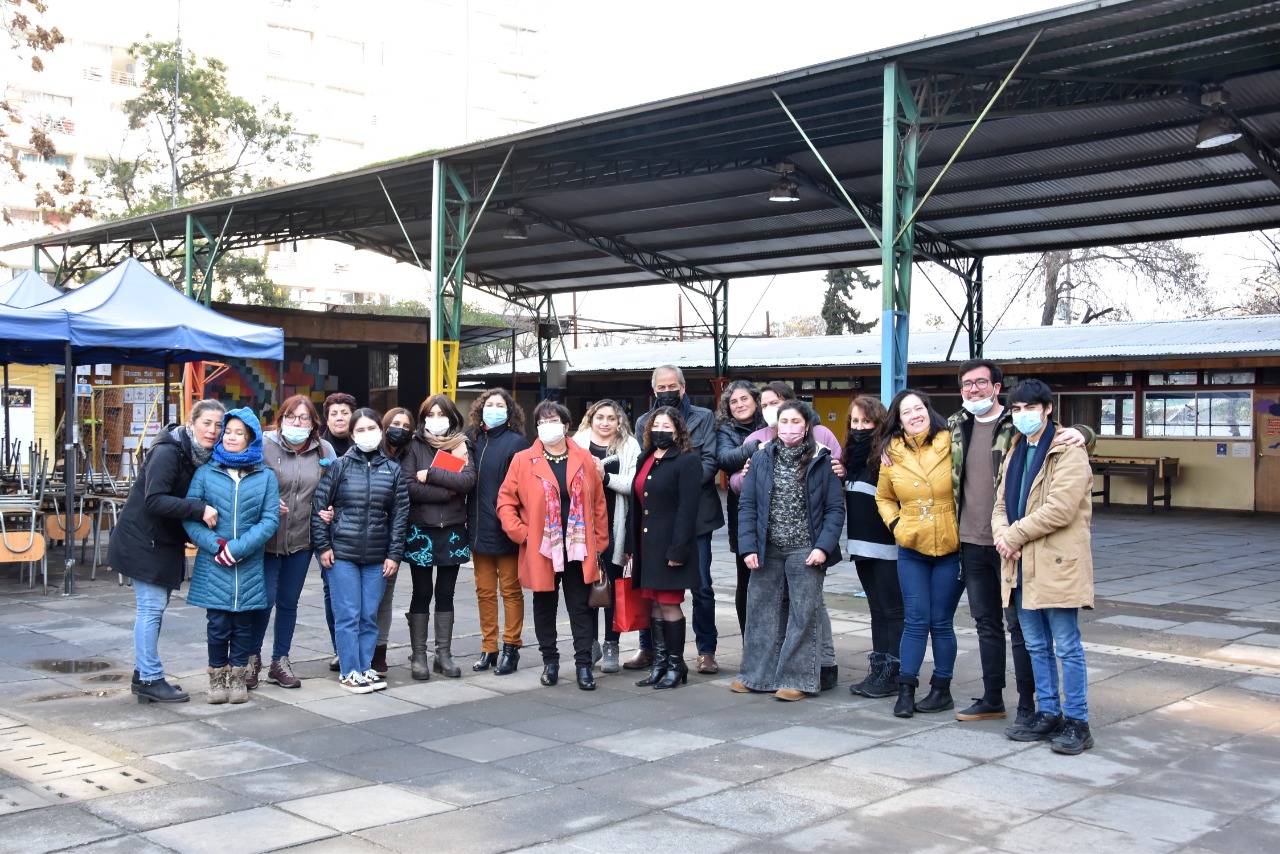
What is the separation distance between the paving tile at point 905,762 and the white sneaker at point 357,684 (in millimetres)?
2775

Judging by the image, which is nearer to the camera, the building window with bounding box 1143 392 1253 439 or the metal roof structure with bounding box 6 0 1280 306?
the metal roof structure with bounding box 6 0 1280 306

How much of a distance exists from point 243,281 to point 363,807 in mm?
33385

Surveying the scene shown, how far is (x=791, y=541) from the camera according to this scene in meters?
6.23

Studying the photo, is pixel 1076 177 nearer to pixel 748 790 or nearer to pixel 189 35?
pixel 748 790

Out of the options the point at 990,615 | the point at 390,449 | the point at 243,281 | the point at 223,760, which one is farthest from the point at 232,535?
the point at 243,281

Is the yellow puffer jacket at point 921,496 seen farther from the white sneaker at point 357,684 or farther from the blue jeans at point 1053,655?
the white sneaker at point 357,684

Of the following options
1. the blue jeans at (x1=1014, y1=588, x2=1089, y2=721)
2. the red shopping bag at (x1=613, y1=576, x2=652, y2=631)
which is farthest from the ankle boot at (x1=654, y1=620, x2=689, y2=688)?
the blue jeans at (x1=1014, y1=588, x2=1089, y2=721)

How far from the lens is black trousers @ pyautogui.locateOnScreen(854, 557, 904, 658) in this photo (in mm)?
6301

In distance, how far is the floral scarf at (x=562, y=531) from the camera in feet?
21.3

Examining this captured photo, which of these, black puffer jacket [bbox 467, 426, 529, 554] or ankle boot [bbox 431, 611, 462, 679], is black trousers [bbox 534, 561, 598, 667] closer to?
black puffer jacket [bbox 467, 426, 529, 554]

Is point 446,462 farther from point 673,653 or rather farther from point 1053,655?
point 1053,655

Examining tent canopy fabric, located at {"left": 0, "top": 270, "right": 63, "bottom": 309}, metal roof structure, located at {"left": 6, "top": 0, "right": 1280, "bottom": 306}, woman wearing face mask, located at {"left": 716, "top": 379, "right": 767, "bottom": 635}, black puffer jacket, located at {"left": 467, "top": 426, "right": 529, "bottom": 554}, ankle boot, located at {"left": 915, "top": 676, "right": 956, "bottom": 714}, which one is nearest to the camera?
ankle boot, located at {"left": 915, "top": 676, "right": 956, "bottom": 714}

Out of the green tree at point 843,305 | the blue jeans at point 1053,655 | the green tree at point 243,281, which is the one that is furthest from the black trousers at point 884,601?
the green tree at point 843,305

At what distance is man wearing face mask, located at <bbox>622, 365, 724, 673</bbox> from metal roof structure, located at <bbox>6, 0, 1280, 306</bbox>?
213 inches
